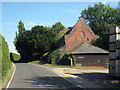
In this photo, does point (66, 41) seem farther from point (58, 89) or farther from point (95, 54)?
point (58, 89)

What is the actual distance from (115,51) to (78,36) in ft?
100

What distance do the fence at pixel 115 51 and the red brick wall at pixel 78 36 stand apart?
94.1ft

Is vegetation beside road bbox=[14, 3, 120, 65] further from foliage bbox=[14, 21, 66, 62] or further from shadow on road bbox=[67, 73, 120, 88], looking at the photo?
shadow on road bbox=[67, 73, 120, 88]

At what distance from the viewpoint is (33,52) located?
215 feet

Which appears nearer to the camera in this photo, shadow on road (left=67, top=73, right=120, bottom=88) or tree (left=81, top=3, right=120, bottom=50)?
shadow on road (left=67, top=73, right=120, bottom=88)

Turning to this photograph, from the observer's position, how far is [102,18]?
62281mm

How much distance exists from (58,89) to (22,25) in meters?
90.9

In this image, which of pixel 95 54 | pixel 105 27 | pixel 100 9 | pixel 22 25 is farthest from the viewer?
pixel 22 25

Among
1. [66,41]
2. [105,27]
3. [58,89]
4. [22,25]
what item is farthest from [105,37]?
[22,25]

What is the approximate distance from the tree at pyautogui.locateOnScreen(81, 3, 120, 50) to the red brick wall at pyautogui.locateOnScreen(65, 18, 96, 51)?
842cm

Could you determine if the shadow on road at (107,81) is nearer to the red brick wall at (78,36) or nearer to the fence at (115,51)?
the fence at (115,51)

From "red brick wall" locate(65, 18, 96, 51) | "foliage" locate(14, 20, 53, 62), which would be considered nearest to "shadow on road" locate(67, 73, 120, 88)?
"red brick wall" locate(65, 18, 96, 51)

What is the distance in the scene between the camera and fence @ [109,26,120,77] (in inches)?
642

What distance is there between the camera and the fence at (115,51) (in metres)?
16.3
